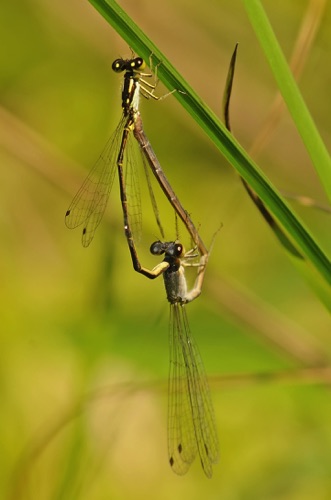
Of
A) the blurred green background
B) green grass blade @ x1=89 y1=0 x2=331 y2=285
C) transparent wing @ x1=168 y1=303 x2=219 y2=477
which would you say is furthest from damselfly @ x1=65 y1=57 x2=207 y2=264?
green grass blade @ x1=89 y1=0 x2=331 y2=285

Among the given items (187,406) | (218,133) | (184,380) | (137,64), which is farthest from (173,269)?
(218,133)

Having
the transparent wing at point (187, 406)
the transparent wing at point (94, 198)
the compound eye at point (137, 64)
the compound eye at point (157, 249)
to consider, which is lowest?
the transparent wing at point (187, 406)

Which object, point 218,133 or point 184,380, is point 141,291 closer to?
point 184,380

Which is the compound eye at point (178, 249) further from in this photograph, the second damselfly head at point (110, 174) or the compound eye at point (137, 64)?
the compound eye at point (137, 64)

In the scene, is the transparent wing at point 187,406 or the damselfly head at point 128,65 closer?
the damselfly head at point 128,65

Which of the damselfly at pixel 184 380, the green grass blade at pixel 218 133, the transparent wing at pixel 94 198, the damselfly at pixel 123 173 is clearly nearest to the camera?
the green grass blade at pixel 218 133

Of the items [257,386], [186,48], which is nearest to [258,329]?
[257,386]

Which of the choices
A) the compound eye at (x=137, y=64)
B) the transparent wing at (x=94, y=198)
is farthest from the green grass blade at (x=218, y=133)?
the transparent wing at (x=94, y=198)

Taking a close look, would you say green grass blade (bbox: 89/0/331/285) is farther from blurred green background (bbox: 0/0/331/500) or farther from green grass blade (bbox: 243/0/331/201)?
blurred green background (bbox: 0/0/331/500)
